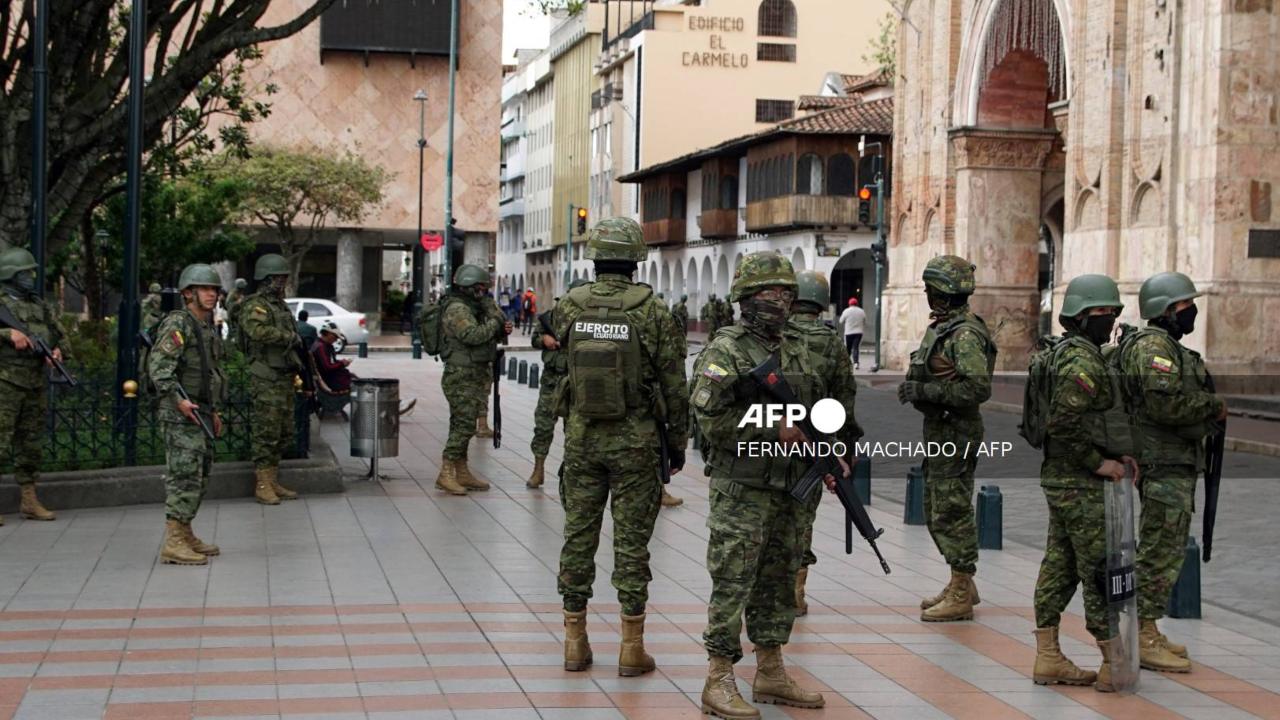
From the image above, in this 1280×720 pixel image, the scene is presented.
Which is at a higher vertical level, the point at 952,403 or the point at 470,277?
the point at 470,277

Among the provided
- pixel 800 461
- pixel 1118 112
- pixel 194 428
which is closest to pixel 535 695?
pixel 800 461

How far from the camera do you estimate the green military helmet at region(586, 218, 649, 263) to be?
7.54 metres

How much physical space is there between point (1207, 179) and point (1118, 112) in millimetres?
2984

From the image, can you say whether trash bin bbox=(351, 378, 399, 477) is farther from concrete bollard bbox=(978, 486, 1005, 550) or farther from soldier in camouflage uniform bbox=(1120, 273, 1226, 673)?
soldier in camouflage uniform bbox=(1120, 273, 1226, 673)

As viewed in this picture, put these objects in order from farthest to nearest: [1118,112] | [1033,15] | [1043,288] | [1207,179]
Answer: [1043,288] < [1033,15] < [1118,112] < [1207,179]

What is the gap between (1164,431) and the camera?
779cm

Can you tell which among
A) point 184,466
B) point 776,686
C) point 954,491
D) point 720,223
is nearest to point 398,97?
point 720,223

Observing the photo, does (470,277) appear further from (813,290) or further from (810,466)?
(810,466)

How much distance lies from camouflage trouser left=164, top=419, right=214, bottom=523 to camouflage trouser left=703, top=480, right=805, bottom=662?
4.47 meters

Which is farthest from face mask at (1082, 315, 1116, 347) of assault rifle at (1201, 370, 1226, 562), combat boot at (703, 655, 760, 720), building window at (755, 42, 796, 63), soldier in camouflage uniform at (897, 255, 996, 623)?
building window at (755, 42, 796, 63)

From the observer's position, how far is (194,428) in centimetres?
1038

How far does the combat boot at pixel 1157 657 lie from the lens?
7777 millimetres

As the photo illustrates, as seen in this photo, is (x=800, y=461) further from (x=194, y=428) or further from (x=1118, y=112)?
(x=1118, y=112)

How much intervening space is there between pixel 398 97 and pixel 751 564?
47.5 metres
